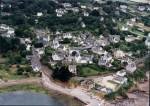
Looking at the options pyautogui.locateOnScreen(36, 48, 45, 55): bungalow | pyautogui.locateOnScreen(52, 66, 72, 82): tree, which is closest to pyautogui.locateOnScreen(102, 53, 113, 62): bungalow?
pyautogui.locateOnScreen(52, 66, 72, 82): tree

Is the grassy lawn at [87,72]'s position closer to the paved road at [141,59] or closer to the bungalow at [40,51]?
the paved road at [141,59]

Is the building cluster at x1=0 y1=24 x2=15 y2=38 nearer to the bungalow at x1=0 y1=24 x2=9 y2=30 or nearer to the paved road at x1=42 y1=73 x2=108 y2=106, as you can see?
the bungalow at x1=0 y1=24 x2=9 y2=30

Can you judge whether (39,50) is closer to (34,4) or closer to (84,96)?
(84,96)

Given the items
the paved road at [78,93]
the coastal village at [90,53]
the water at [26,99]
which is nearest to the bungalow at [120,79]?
the coastal village at [90,53]

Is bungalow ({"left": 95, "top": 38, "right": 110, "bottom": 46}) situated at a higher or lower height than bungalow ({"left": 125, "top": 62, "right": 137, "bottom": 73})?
higher

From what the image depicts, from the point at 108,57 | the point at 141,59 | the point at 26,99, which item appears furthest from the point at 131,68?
the point at 26,99

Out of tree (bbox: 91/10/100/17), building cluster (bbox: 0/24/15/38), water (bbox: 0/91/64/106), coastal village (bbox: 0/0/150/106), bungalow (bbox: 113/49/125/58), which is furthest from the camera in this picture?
tree (bbox: 91/10/100/17)
